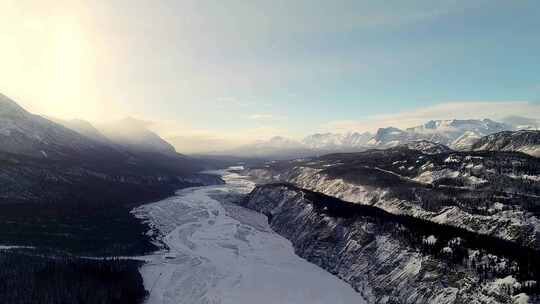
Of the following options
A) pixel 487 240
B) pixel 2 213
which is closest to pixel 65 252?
pixel 2 213

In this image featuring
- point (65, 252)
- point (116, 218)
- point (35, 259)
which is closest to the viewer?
point (35, 259)

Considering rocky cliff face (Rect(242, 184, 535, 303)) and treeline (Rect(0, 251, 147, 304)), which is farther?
rocky cliff face (Rect(242, 184, 535, 303))

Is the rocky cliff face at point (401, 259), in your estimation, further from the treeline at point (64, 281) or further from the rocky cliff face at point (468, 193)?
the treeline at point (64, 281)

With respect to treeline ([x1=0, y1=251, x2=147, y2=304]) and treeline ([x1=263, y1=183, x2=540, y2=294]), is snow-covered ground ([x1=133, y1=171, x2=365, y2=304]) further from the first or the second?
treeline ([x1=263, y1=183, x2=540, y2=294])

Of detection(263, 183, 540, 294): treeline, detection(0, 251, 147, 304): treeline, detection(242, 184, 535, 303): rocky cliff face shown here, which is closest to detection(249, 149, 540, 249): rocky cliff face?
detection(263, 183, 540, 294): treeline

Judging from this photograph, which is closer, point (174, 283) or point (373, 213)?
point (174, 283)

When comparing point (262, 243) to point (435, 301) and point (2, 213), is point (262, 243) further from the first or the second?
point (2, 213)

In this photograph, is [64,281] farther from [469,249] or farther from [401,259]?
[469,249]
